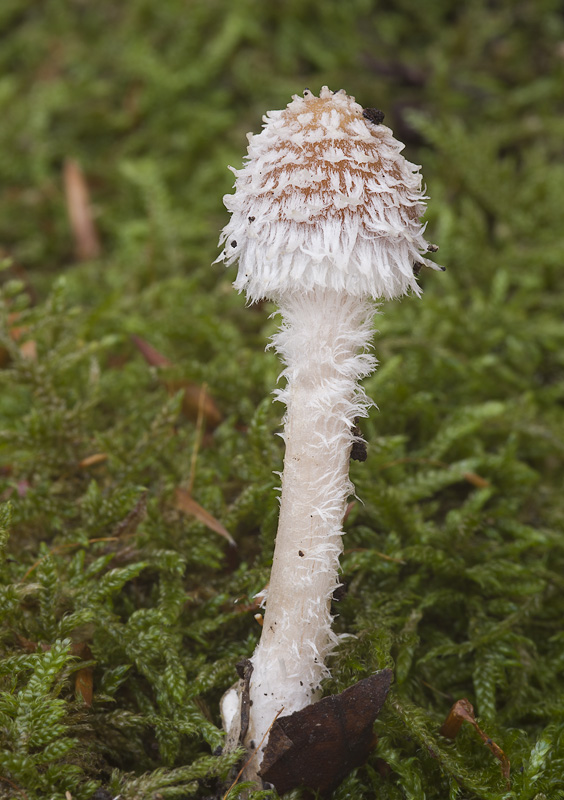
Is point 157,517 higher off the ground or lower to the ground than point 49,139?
lower

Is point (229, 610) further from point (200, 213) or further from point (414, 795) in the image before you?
point (200, 213)

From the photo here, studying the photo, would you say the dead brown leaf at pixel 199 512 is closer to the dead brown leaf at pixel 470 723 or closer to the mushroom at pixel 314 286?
the mushroom at pixel 314 286

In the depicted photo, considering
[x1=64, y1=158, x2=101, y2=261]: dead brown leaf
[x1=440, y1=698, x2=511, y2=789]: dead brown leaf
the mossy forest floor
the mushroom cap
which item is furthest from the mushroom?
[x1=64, y1=158, x2=101, y2=261]: dead brown leaf

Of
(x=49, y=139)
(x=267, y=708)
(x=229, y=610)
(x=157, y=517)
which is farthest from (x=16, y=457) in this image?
(x=49, y=139)

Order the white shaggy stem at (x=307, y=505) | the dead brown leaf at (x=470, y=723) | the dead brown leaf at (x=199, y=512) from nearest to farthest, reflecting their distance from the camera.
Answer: the white shaggy stem at (x=307, y=505) < the dead brown leaf at (x=470, y=723) < the dead brown leaf at (x=199, y=512)

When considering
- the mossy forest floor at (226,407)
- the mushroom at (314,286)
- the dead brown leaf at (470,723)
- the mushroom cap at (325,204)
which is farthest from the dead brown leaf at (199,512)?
the mushroom cap at (325,204)

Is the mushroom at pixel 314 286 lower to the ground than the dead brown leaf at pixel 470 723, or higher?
higher

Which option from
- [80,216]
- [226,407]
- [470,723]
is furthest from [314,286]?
[80,216]

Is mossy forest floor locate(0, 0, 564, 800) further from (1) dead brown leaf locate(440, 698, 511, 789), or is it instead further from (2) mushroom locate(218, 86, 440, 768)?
(2) mushroom locate(218, 86, 440, 768)
